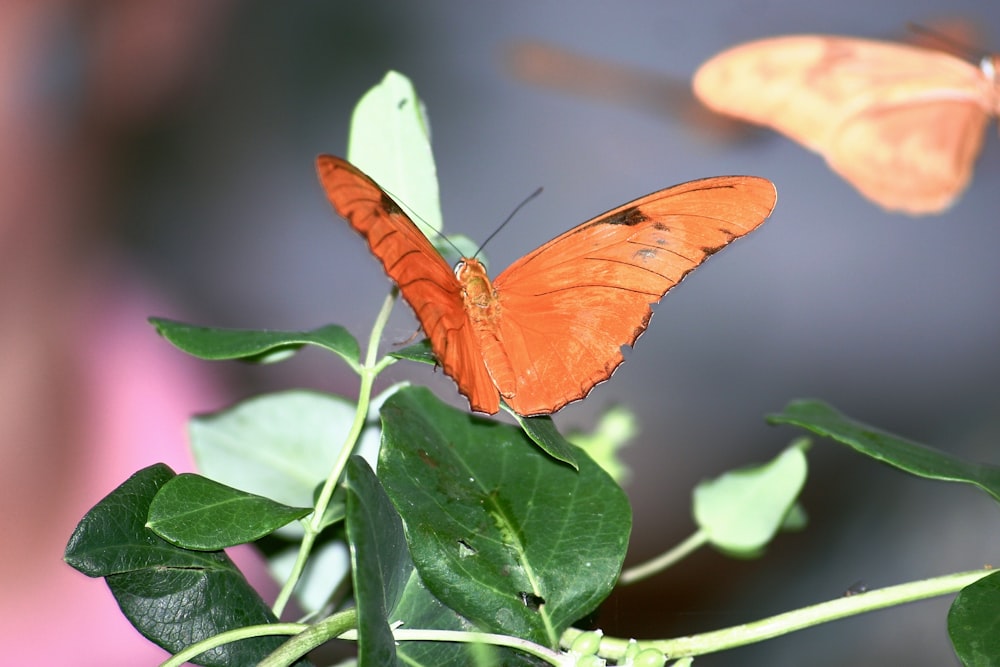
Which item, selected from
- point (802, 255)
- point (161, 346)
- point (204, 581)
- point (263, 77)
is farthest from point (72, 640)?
point (802, 255)

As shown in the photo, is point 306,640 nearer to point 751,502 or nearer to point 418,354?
point 418,354

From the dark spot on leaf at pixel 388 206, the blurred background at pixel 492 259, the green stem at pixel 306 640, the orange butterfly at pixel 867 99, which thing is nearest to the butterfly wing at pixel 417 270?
the dark spot on leaf at pixel 388 206

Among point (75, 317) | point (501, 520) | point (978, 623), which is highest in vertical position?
point (75, 317)

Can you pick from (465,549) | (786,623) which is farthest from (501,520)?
(786,623)

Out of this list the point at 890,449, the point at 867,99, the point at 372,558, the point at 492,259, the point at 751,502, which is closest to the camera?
the point at 372,558

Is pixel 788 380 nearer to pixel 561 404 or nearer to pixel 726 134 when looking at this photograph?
pixel 726 134

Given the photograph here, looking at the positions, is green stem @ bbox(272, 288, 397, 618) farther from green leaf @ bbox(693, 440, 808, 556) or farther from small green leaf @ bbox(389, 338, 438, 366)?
green leaf @ bbox(693, 440, 808, 556)
